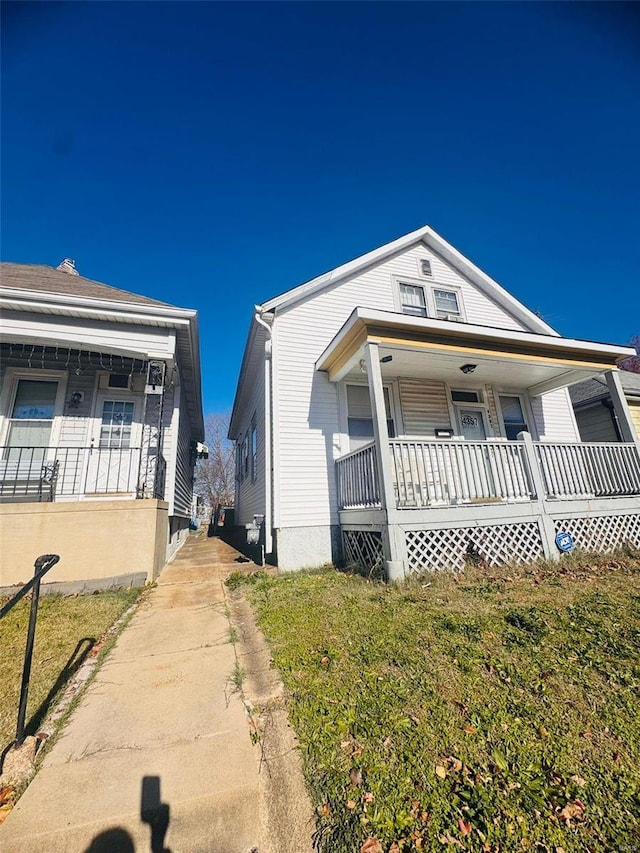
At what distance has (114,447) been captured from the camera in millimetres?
7684

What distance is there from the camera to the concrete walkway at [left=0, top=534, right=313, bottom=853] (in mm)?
1637

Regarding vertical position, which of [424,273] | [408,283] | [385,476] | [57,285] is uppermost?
[424,273]

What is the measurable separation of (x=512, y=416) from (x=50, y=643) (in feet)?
35.4

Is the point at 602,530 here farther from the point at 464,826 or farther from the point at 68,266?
the point at 68,266

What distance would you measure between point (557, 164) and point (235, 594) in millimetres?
22419

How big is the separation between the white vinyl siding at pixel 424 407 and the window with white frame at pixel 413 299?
2.19 metres

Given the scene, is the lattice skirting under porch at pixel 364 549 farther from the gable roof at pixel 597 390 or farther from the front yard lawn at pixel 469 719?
the gable roof at pixel 597 390

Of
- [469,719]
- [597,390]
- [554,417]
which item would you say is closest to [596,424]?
[597,390]

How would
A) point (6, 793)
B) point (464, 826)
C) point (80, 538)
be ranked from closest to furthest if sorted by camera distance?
point (464, 826) → point (6, 793) → point (80, 538)

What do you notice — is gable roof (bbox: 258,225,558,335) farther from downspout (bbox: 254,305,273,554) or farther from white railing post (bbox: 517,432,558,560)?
white railing post (bbox: 517,432,558,560)

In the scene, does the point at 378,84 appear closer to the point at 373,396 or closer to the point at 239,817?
the point at 373,396

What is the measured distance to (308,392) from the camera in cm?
795

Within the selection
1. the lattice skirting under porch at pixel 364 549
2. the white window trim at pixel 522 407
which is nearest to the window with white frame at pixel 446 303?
the white window trim at pixel 522 407

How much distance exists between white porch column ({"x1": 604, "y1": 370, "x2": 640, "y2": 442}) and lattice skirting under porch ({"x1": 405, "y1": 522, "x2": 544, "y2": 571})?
12.1 feet
